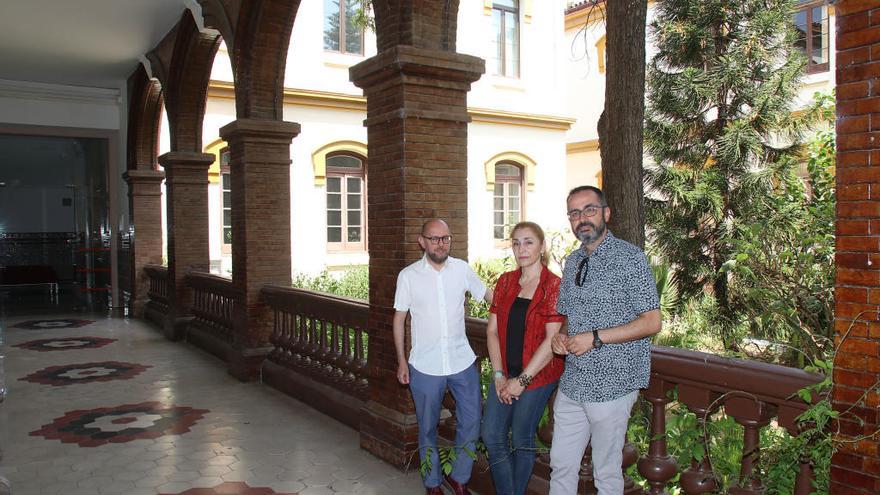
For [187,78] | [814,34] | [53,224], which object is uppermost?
[814,34]

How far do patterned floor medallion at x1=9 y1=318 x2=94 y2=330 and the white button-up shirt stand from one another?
11.1m

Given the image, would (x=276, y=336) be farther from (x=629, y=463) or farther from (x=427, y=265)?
(x=629, y=463)

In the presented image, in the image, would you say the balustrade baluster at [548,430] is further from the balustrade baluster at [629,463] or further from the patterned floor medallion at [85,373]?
the patterned floor medallion at [85,373]

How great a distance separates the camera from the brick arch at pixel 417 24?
5008 mm

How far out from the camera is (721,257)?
37.6 feet

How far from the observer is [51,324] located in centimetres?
1366

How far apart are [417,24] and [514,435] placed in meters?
2.91

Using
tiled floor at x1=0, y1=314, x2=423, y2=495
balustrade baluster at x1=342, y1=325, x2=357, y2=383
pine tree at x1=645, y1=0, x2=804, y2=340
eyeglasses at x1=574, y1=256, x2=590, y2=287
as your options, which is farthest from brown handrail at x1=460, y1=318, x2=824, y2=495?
pine tree at x1=645, y1=0, x2=804, y2=340

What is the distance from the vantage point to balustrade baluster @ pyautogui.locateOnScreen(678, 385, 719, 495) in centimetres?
318

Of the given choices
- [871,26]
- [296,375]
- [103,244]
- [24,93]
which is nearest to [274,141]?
[296,375]

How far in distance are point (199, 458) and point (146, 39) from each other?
8.70 m

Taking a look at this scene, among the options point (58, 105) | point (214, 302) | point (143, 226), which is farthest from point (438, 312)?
point (58, 105)

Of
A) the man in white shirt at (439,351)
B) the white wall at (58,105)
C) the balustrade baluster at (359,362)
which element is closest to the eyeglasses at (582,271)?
the man in white shirt at (439,351)

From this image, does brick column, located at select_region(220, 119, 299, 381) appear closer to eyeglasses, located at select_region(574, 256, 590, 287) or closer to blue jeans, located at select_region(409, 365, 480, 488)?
blue jeans, located at select_region(409, 365, 480, 488)
